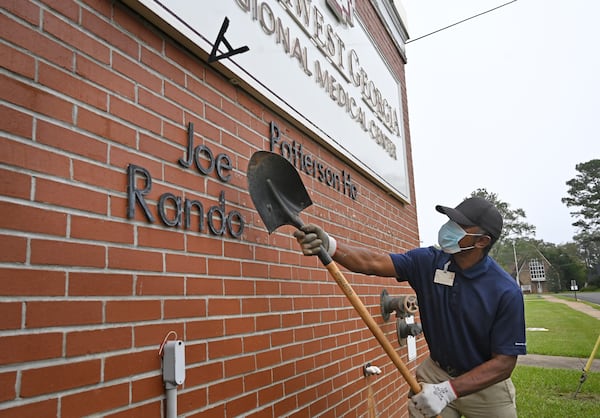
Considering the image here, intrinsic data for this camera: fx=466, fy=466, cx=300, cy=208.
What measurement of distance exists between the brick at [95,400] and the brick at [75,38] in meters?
1.18

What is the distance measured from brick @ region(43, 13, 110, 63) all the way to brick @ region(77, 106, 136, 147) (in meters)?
0.23

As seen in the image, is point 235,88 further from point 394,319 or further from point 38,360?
point 394,319

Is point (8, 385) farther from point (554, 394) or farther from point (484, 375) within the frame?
point (554, 394)

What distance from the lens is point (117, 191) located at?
1728mm

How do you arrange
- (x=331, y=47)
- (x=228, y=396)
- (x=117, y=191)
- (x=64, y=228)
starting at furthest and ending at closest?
(x=331, y=47)
(x=228, y=396)
(x=117, y=191)
(x=64, y=228)

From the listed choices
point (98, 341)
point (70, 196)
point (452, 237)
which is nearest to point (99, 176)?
point (70, 196)

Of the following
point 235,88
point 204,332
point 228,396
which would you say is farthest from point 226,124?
point 228,396

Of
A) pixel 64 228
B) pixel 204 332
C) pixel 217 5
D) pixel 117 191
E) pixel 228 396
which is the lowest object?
pixel 228 396

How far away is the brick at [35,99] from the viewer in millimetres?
1400

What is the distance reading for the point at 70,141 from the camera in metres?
1.57

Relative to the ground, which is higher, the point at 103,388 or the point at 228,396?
the point at 103,388

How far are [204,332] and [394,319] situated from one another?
122 inches

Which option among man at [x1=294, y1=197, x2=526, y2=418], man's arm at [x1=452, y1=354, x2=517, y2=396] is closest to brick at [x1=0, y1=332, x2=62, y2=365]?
man at [x1=294, y1=197, x2=526, y2=418]

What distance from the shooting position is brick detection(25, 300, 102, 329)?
138 centimetres
